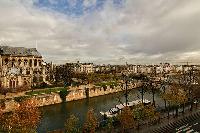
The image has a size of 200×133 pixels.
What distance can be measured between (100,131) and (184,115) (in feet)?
79.4

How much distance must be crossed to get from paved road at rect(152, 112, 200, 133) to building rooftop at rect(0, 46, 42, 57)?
95771 millimetres

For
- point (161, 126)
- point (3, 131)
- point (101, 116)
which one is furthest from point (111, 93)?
point (3, 131)

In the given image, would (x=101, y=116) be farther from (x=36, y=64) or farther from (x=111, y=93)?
(x=36, y=64)

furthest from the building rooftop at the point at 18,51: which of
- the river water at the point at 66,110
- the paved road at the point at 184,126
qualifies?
the paved road at the point at 184,126

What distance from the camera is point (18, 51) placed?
456 ft

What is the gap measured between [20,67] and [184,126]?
95.9m

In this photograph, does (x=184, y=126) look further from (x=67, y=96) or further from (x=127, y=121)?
(x=67, y=96)

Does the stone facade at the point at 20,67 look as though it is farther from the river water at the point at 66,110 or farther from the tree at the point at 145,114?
the tree at the point at 145,114

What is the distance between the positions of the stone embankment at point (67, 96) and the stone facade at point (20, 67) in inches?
829

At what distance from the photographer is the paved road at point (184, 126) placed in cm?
5416

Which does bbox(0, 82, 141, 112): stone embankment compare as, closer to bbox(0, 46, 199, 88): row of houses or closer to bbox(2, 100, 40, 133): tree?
bbox(0, 46, 199, 88): row of houses

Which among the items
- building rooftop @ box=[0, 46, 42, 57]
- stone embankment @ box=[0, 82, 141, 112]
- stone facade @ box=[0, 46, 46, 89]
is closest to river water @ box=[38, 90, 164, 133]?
stone embankment @ box=[0, 82, 141, 112]

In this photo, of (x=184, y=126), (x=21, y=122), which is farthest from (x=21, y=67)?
(x=21, y=122)

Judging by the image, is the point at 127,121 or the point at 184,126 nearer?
the point at 127,121
